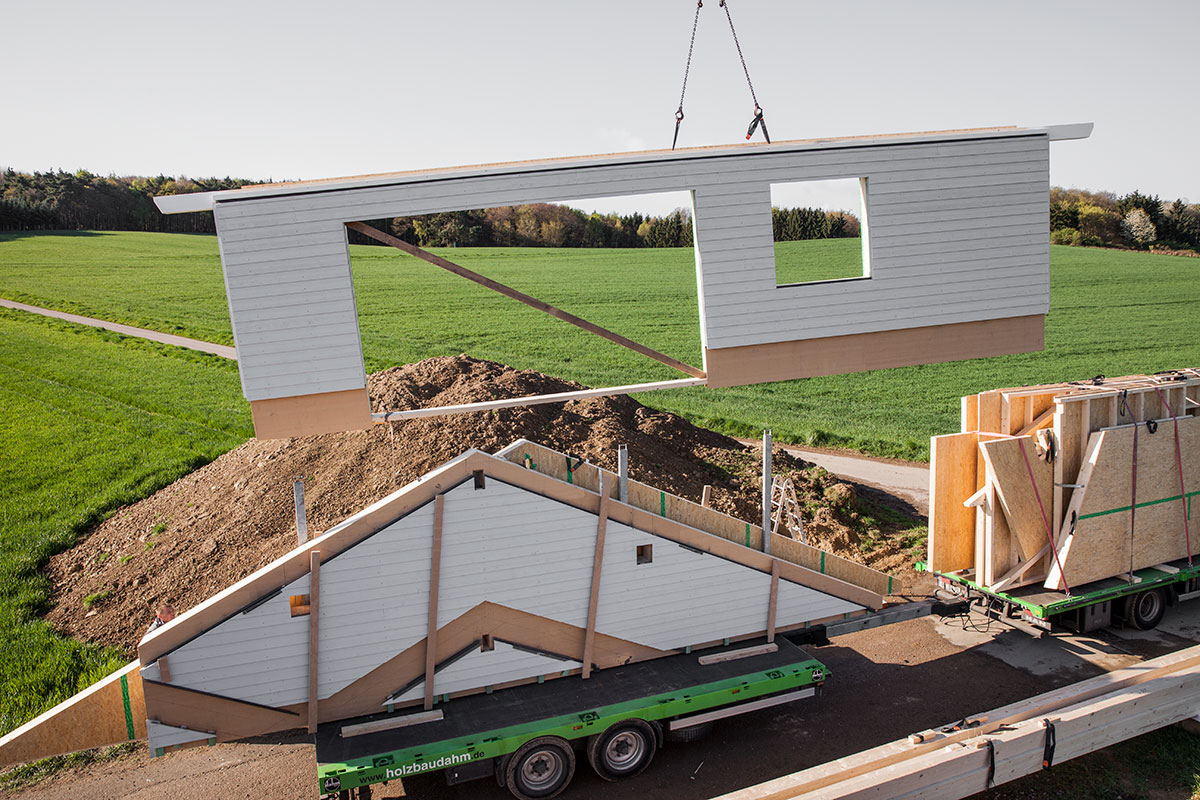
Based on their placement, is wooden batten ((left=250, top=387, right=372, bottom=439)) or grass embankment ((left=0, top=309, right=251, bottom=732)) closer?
wooden batten ((left=250, top=387, right=372, bottom=439))

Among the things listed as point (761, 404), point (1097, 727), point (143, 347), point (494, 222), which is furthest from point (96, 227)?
point (1097, 727)

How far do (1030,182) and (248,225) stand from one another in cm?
A: 960

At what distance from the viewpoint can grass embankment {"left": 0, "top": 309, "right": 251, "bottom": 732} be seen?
11.1 m

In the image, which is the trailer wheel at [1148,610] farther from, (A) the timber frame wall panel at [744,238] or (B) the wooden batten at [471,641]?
(B) the wooden batten at [471,641]

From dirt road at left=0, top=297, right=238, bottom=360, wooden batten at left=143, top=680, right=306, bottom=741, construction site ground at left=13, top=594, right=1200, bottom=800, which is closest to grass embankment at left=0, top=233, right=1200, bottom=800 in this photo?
dirt road at left=0, top=297, right=238, bottom=360

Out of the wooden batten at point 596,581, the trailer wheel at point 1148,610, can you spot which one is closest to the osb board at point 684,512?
the wooden batten at point 596,581

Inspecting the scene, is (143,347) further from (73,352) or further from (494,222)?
(494,222)

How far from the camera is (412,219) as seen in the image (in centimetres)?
5747

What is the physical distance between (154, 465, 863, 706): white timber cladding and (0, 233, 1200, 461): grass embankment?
1377 cm

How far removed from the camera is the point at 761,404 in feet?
90.5

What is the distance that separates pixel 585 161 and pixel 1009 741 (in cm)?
723

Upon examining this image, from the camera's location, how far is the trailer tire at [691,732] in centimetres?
861

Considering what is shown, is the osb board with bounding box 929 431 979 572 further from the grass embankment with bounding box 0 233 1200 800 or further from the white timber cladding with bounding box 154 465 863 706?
the white timber cladding with bounding box 154 465 863 706

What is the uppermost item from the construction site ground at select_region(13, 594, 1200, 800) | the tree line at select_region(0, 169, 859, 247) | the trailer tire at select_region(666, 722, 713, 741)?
the tree line at select_region(0, 169, 859, 247)
